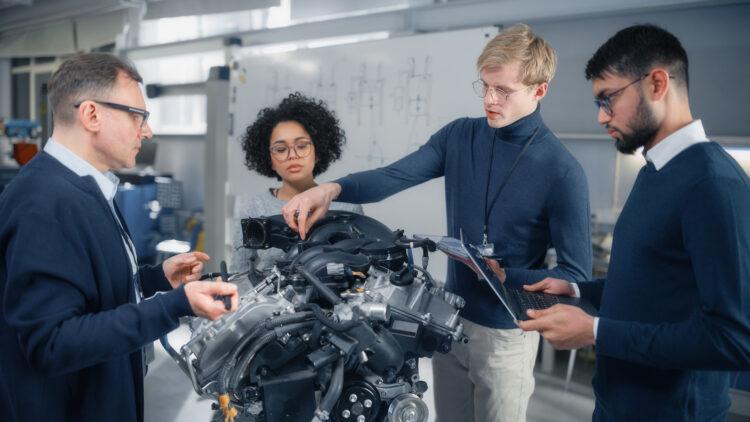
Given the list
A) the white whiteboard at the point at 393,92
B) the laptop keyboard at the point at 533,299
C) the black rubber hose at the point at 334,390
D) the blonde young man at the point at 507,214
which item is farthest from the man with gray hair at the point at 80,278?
the white whiteboard at the point at 393,92

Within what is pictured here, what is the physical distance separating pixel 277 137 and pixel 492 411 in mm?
1296

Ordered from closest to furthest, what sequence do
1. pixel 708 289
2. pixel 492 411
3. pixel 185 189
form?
pixel 708 289
pixel 492 411
pixel 185 189

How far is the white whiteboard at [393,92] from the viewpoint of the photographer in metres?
3.21

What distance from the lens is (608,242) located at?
333cm

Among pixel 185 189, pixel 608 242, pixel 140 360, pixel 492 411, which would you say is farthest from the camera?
pixel 185 189

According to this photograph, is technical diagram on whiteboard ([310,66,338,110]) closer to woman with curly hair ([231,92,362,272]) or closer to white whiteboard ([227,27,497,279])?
white whiteboard ([227,27,497,279])

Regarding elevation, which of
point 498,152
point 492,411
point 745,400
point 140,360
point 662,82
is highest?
point 662,82

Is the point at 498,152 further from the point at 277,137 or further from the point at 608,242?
the point at 608,242

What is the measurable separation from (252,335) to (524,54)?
1.05 meters

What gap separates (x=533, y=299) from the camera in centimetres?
133

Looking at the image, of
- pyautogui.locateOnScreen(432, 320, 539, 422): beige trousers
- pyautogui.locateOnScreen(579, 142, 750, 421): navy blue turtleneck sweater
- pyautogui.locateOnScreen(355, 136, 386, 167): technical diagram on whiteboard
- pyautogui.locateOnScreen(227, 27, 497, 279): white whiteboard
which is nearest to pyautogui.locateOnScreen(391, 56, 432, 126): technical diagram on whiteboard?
pyautogui.locateOnScreen(227, 27, 497, 279): white whiteboard

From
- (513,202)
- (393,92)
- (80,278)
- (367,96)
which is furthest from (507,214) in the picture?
(367,96)

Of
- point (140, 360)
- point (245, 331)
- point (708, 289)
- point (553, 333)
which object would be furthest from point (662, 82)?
point (140, 360)

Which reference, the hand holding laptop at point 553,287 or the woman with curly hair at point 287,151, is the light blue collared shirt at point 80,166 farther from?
the hand holding laptop at point 553,287
